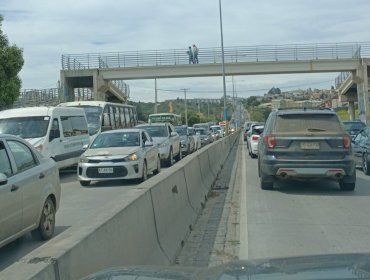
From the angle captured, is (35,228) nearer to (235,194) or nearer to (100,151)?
(235,194)

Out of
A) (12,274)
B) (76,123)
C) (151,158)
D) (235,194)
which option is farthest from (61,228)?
(76,123)

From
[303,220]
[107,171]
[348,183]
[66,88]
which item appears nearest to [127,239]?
[303,220]

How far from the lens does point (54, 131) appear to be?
18.0m

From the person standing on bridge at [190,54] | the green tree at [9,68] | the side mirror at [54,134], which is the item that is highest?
the person standing on bridge at [190,54]

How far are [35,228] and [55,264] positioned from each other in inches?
172

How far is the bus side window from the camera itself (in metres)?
17.8

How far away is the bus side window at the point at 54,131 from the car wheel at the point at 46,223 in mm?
9654

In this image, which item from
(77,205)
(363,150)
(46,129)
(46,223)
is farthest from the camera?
A: (46,129)

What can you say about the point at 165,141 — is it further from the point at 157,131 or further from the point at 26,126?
the point at 26,126

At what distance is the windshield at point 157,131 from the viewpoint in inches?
924

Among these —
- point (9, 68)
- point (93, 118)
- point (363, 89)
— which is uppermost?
point (9, 68)

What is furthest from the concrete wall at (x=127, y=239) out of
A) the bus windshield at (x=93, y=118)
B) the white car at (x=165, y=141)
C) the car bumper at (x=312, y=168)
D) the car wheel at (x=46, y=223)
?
the bus windshield at (x=93, y=118)

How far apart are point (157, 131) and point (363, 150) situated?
9243mm

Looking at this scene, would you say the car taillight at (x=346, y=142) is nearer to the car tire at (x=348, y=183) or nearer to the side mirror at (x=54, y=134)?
the car tire at (x=348, y=183)
